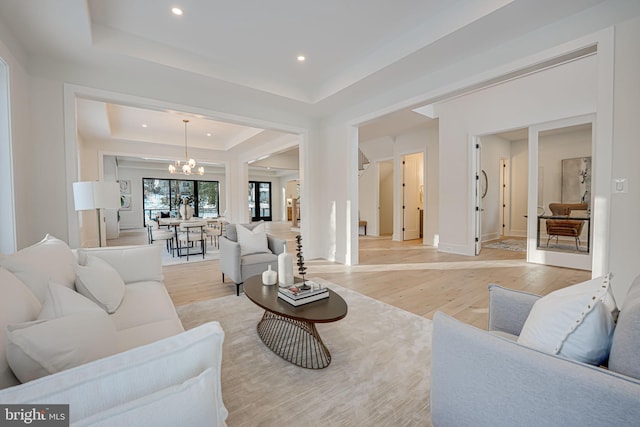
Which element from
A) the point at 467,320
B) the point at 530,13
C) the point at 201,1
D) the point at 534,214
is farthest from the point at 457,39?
the point at 534,214

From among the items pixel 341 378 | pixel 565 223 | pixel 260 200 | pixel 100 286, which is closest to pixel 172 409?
pixel 341 378

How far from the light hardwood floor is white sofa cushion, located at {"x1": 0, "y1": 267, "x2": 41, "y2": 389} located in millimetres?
2067

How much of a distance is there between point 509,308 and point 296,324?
1.48 metres

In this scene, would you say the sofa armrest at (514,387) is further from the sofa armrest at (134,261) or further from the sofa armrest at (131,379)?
the sofa armrest at (134,261)

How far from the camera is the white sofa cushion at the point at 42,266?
1.35m

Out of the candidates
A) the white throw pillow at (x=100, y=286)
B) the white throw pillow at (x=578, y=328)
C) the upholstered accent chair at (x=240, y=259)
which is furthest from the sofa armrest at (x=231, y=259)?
the white throw pillow at (x=578, y=328)

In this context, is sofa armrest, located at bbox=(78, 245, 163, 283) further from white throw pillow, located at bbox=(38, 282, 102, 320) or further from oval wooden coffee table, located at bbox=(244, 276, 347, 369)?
white throw pillow, located at bbox=(38, 282, 102, 320)

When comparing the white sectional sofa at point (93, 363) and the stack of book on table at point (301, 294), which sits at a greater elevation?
the white sectional sofa at point (93, 363)

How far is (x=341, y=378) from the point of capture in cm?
181

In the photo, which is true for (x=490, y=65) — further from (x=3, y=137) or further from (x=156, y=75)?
(x=3, y=137)

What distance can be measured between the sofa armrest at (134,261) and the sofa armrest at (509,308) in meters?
2.69

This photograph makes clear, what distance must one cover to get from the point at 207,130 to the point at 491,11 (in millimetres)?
6402

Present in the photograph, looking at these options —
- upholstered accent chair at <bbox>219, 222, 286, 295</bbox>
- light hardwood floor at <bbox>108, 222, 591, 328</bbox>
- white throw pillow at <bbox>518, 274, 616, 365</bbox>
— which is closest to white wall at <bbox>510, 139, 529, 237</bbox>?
light hardwood floor at <bbox>108, 222, 591, 328</bbox>

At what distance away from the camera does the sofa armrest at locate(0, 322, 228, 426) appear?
59 cm
